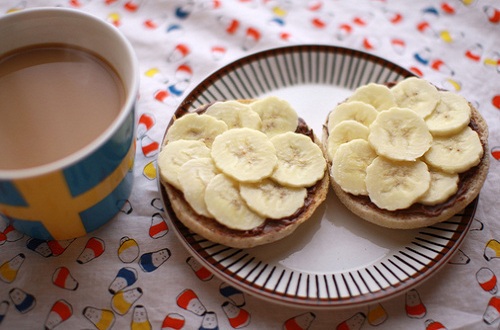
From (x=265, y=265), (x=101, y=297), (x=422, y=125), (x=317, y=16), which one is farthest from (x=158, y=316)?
(x=317, y=16)

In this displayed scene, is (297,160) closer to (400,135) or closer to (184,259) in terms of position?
(400,135)

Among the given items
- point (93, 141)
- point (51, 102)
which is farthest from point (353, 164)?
point (51, 102)

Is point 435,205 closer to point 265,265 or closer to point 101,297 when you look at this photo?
point 265,265

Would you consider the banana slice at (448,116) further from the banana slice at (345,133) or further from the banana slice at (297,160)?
the banana slice at (297,160)

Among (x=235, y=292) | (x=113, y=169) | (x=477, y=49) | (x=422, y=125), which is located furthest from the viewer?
(x=477, y=49)

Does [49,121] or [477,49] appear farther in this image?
[477,49]

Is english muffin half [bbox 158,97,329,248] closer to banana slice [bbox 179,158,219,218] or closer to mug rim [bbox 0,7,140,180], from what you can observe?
banana slice [bbox 179,158,219,218]

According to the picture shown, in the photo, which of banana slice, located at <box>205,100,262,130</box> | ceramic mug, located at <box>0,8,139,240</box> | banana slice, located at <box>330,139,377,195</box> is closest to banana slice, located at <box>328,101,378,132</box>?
banana slice, located at <box>330,139,377,195</box>
